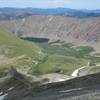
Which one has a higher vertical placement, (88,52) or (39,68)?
(39,68)

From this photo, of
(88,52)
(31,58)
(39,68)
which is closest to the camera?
(39,68)

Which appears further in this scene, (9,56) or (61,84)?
(9,56)

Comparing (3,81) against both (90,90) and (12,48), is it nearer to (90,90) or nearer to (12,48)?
(90,90)

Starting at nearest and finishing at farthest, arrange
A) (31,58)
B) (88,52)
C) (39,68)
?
(39,68)
(31,58)
(88,52)

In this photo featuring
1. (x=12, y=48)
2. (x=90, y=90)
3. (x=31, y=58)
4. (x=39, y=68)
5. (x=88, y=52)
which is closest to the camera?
(x=90, y=90)

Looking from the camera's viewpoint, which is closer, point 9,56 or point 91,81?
point 91,81

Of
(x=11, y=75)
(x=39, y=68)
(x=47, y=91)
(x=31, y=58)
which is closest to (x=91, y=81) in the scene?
(x=47, y=91)

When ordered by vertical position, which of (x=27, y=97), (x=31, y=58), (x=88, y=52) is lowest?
(x=88, y=52)

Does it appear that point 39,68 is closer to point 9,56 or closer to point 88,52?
point 9,56

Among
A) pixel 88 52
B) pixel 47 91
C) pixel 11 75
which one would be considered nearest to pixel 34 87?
pixel 47 91
